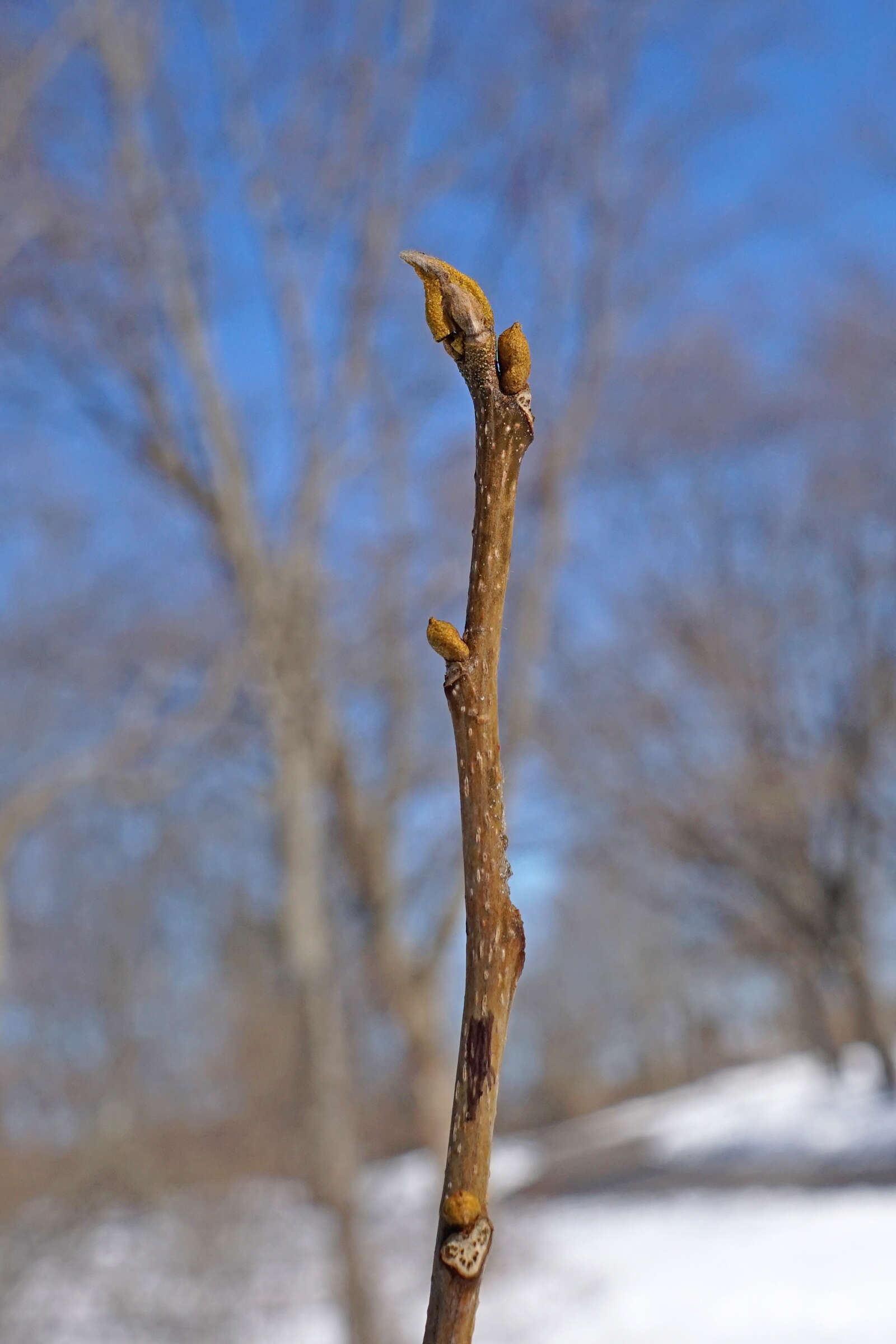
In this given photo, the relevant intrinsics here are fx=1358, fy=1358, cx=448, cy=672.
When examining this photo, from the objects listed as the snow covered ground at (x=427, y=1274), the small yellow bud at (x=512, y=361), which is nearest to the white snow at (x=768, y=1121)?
the snow covered ground at (x=427, y=1274)

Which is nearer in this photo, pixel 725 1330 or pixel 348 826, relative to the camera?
pixel 725 1330

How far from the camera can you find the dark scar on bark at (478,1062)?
0.53 m

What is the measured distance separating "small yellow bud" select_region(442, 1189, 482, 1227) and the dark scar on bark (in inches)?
1.3

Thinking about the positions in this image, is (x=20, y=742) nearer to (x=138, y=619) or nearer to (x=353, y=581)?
(x=138, y=619)

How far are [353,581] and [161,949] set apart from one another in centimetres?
299

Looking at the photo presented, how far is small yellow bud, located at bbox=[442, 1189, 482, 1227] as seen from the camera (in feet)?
1.76

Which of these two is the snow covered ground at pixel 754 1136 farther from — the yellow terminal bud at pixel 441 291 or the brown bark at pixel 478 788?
the yellow terminal bud at pixel 441 291

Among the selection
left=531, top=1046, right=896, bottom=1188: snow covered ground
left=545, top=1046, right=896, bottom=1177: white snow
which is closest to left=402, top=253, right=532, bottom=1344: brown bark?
left=531, top=1046, right=896, bottom=1188: snow covered ground

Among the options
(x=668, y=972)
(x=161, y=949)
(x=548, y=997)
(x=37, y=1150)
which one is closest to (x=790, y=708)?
(x=161, y=949)

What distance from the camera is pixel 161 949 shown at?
26.2ft

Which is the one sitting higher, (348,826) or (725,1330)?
(348,826)

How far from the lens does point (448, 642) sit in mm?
527

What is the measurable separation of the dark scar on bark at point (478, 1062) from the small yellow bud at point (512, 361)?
248 mm

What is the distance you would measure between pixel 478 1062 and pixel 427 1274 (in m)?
5.94
